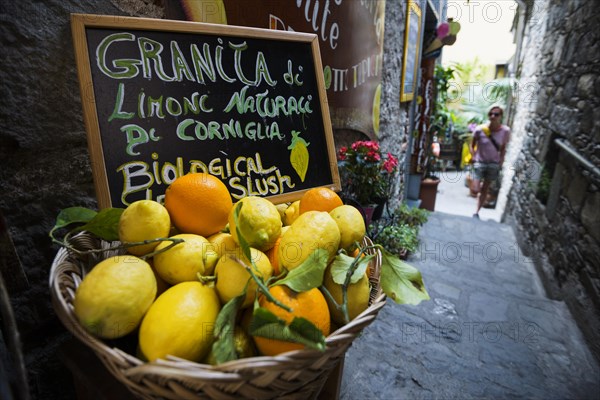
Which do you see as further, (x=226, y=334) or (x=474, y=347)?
(x=474, y=347)

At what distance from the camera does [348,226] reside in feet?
2.82

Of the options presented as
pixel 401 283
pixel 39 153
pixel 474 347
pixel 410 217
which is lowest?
pixel 410 217

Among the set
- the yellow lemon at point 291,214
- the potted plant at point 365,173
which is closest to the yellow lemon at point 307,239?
the yellow lemon at point 291,214

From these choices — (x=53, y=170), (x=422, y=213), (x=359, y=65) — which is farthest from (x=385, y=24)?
(x=53, y=170)

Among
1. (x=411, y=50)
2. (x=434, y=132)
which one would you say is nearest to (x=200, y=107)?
(x=411, y=50)

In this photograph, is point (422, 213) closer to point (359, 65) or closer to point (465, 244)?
point (465, 244)

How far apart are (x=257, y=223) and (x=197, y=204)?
0.17m

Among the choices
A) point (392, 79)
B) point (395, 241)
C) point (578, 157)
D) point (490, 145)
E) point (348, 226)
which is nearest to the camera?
point (348, 226)

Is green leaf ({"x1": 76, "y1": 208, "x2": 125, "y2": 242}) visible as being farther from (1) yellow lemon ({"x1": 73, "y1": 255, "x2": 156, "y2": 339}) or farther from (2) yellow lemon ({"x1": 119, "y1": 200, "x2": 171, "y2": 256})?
(1) yellow lemon ({"x1": 73, "y1": 255, "x2": 156, "y2": 339})

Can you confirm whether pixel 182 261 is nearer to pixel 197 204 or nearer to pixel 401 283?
pixel 197 204

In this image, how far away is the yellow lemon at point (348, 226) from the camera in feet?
2.82

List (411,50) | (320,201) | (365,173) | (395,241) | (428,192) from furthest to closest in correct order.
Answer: (428,192), (411,50), (395,241), (365,173), (320,201)

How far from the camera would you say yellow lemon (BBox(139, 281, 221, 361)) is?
0.58 m

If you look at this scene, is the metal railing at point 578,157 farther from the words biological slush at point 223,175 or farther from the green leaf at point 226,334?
the green leaf at point 226,334
